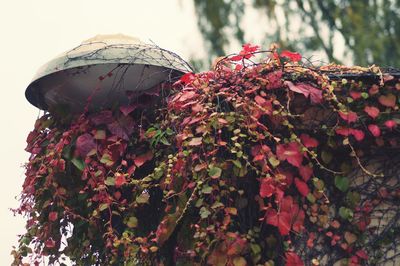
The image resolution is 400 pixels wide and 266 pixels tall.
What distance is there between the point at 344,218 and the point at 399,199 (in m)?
0.23

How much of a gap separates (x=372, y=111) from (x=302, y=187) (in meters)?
0.38

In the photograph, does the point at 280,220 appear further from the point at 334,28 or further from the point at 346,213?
the point at 334,28

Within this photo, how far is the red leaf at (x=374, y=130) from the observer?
78.5 inches

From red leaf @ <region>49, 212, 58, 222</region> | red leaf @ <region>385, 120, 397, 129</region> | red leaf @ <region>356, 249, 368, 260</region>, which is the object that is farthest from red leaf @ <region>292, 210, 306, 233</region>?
red leaf @ <region>49, 212, 58, 222</region>

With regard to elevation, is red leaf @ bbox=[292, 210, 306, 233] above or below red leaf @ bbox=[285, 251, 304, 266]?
above

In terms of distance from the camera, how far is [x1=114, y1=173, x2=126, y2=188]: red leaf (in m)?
2.23

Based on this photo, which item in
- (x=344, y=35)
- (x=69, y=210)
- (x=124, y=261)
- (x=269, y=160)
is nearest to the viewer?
(x=269, y=160)

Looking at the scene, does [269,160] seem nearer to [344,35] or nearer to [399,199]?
[399,199]

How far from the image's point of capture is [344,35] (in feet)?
17.0

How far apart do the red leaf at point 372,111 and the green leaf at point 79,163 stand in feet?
4.02

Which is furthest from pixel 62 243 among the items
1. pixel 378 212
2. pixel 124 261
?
pixel 378 212

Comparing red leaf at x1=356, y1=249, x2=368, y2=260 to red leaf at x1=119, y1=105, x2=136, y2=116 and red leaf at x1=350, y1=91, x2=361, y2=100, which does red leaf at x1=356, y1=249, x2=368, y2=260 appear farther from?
red leaf at x1=119, y1=105, x2=136, y2=116

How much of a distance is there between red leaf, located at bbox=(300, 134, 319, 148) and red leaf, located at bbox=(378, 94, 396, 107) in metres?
0.29

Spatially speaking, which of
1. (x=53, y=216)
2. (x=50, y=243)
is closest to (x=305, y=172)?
(x=53, y=216)
